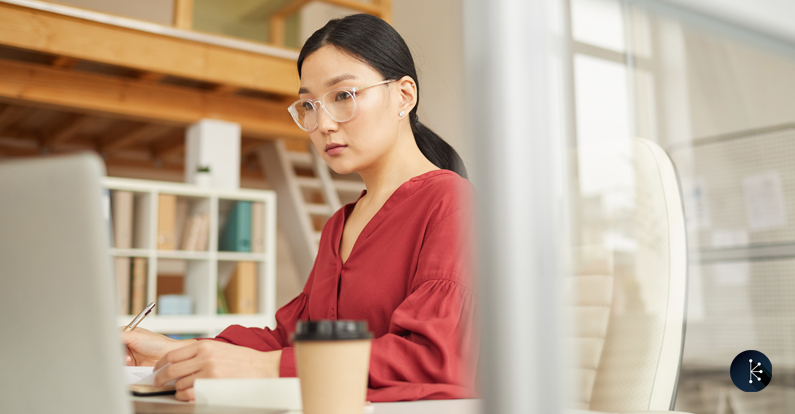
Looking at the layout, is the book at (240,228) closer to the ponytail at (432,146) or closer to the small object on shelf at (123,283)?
A: the small object on shelf at (123,283)

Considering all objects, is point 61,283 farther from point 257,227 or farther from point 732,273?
point 257,227

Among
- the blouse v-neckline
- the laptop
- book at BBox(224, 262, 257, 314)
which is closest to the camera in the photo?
the laptop

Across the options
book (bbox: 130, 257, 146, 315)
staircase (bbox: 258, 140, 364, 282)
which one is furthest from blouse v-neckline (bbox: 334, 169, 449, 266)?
staircase (bbox: 258, 140, 364, 282)

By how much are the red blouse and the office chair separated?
0.14m

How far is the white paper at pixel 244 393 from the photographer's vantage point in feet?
1.99

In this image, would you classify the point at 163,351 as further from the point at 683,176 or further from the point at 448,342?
the point at 683,176

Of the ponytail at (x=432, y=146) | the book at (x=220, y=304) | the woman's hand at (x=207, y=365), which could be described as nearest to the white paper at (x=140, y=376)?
the woman's hand at (x=207, y=365)

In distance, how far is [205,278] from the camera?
396 cm

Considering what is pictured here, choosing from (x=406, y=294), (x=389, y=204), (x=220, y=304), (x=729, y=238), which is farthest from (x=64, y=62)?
(x=729, y=238)

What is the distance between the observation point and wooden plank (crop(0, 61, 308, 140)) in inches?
139

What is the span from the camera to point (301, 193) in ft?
16.3

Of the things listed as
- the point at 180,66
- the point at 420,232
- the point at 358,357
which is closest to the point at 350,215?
the point at 420,232

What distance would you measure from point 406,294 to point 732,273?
0.50m

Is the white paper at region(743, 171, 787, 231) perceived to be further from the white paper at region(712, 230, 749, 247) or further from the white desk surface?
the white desk surface
